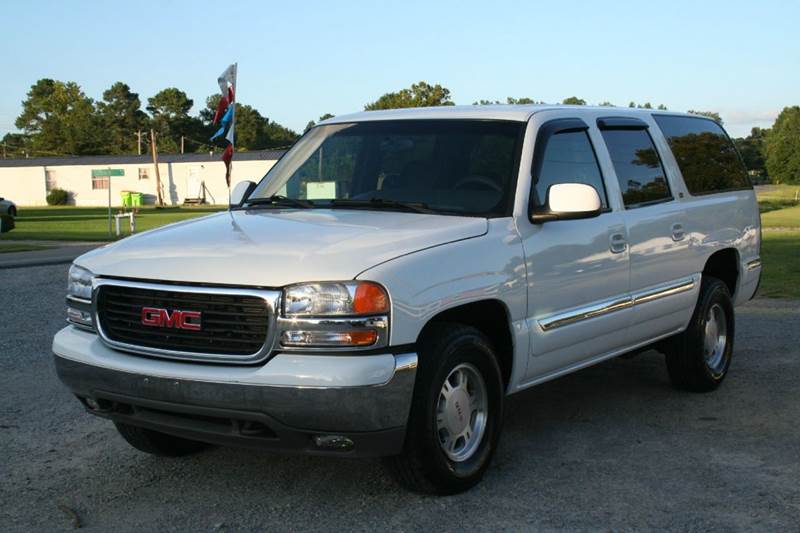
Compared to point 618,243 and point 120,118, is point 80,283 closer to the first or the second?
point 618,243

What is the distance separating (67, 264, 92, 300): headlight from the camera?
180 inches

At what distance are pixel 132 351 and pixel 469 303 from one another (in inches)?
61.9

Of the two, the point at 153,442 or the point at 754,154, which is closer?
the point at 153,442

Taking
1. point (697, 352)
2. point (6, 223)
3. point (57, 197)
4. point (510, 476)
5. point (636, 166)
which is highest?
point (636, 166)

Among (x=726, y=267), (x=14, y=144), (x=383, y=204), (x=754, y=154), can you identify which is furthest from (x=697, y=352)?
(x=14, y=144)

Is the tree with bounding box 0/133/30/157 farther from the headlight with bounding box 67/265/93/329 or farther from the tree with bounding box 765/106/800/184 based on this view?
the headlight with bounding box 67/265/93/329

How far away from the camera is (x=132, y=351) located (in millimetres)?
4328

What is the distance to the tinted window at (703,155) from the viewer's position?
679 cm

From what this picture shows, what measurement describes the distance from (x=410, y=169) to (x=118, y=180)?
2817 inches

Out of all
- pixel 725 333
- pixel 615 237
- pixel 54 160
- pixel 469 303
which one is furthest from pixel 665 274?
pixel 54 160

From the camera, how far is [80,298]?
464cm

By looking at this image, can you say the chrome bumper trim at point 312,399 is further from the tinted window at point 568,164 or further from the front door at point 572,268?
the tinted window at point 568,164

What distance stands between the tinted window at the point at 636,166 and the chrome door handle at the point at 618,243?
11.5 inches

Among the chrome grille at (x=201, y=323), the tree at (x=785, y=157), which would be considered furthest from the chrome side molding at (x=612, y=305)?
the tree at (x=785, y=157)
